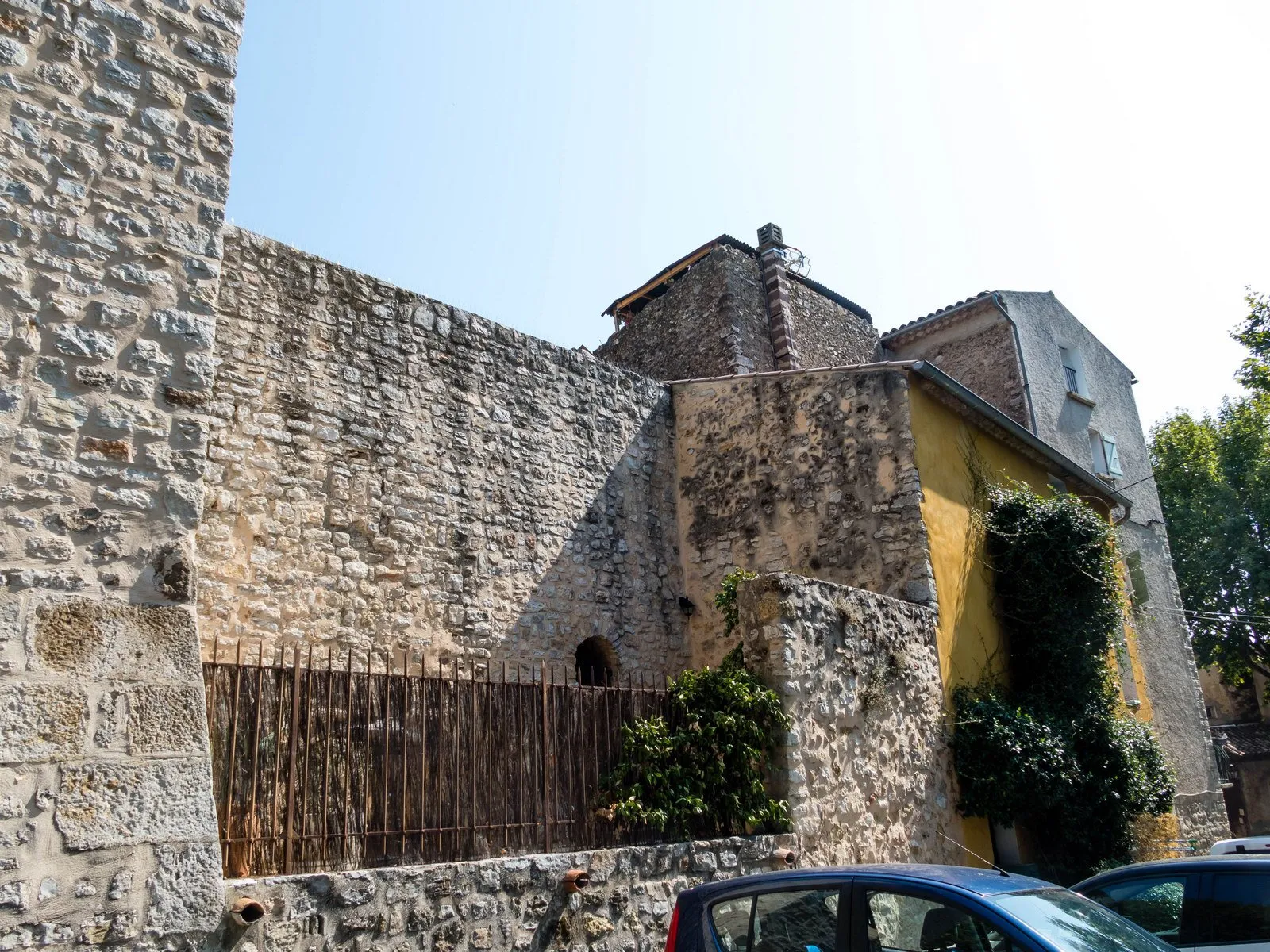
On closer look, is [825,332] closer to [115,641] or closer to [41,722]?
[115,641]

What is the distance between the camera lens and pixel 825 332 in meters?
17.4

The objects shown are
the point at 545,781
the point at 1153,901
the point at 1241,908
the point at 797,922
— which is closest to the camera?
the point at 797,922

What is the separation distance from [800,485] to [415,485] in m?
4.23

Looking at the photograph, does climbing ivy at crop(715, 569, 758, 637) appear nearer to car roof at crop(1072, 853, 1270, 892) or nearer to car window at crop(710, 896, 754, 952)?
car roof at crop(1072, 853, 1270, 892)

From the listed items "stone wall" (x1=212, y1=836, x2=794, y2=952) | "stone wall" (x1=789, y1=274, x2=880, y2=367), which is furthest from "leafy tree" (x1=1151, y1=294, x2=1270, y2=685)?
"stone wall" (x1=212, y1=836, x2=794, y2=952)

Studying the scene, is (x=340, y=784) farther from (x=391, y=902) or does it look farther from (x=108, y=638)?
(x=108, y=638)

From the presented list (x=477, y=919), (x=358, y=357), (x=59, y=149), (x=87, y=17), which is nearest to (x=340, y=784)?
(x=477, y=919)

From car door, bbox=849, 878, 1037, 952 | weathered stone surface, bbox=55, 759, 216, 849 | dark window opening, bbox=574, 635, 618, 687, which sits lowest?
car door, bbox=849, 878, 1037, 952

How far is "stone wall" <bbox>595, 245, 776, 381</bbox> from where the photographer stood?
1540 cm

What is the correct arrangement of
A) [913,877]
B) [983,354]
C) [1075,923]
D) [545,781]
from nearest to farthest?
1. [1075,923]
2. [913,877]
3. [545,781]
4. [983,354]

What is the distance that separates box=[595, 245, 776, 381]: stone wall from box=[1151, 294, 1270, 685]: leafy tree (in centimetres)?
1495

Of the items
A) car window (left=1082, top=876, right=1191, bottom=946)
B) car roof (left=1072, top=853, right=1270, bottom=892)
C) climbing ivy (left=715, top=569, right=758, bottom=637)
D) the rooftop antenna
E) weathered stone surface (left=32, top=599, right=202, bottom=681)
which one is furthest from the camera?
the rooftop antenna

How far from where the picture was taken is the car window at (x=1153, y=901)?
17.5 ft

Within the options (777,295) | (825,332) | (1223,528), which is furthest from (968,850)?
(1223,528)
